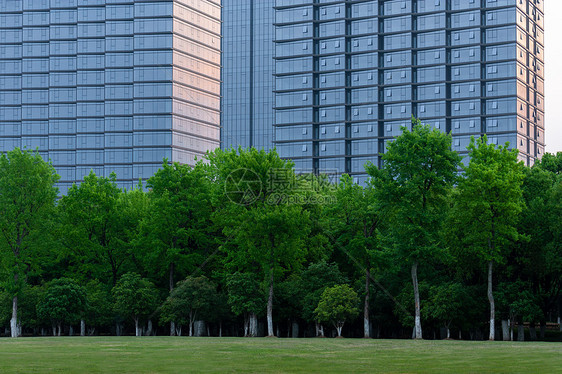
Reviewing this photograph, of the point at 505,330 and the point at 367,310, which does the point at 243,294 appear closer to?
the point at 367,310

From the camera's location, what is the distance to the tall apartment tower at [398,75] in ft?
555

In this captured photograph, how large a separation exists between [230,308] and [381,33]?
353 ft

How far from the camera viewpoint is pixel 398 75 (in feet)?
577

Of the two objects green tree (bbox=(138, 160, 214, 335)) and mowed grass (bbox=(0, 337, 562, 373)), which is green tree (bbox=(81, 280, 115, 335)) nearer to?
green tree (bbox=(138, 160, 214, 335))

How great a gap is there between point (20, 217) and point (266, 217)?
26.2 m

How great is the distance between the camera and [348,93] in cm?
18100

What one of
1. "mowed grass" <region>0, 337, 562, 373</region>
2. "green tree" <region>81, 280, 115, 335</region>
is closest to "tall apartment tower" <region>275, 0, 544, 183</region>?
"green tree" <region>81, 280, 115, 335</region>

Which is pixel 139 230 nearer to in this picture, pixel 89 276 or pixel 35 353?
pixel 89 276

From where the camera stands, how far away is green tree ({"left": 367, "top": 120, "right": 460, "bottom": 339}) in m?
72.7

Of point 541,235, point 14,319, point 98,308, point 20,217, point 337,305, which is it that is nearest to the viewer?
point 541,235

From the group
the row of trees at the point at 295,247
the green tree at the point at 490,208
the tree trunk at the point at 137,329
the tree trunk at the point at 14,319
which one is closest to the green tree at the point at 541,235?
the row of trees at the point at 295,247

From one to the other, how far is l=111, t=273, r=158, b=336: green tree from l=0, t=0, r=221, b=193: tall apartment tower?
9346 cm

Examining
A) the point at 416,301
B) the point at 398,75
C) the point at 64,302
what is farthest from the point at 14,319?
the point at 398,75

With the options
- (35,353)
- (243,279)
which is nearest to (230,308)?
(243,279)
